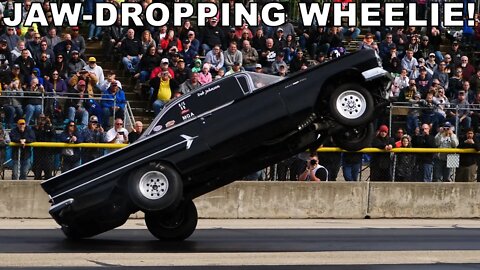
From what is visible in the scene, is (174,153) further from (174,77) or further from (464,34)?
(464,34)

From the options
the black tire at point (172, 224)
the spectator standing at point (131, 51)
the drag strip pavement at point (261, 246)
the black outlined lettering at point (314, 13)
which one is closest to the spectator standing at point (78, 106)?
the spectator standing at point (131, 51)

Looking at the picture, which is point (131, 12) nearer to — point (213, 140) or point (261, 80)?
point (261, 80)

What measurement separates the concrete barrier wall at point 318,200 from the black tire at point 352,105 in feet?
16.4

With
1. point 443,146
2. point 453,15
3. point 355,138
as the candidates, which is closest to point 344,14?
point 453,15

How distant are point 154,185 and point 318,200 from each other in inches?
242

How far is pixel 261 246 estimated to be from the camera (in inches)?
624

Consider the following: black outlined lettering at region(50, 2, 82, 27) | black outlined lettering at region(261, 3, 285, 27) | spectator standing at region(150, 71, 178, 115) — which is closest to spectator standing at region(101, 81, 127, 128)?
spectator standing at region(150, 71, 178, 115)

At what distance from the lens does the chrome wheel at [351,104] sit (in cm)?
1622

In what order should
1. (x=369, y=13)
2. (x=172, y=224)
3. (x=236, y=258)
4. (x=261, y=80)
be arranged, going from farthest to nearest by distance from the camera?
(x=369, y=13) → (x=172, y=224) → (x=261, y=80) → (x=236, y=258)

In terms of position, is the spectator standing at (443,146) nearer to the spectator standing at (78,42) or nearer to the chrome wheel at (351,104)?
the chrome wheel at (351,104)

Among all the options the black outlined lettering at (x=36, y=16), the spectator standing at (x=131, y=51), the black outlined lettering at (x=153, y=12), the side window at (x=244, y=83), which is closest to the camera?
the side window at (x=244, y=83)

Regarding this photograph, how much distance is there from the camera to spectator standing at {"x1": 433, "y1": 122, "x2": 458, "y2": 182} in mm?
22922

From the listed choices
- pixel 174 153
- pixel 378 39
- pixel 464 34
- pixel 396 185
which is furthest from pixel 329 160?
pixel 464 34

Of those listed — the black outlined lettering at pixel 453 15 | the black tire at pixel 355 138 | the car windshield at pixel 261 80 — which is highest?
the black outlined lettering at pixel 453 15
